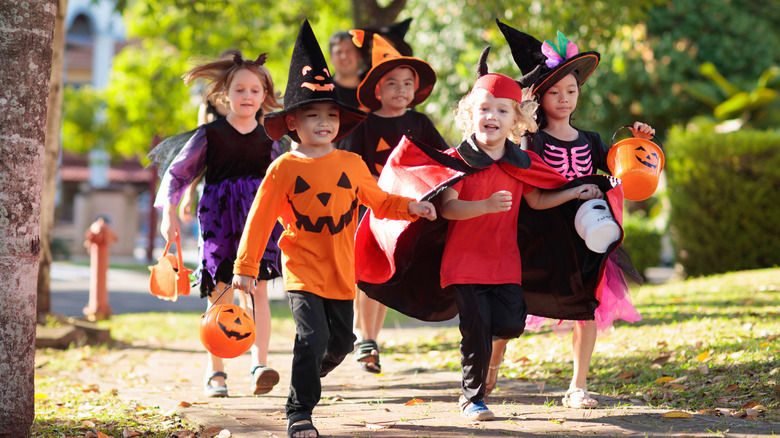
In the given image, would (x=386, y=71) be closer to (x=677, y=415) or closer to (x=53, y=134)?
(x=677, y=415)

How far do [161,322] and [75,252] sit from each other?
987 inches

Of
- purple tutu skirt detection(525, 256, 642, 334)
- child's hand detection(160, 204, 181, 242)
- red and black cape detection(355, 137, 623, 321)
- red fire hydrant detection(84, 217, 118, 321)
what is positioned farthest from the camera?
red fire hydrant detection(84, 217, 118, 321)

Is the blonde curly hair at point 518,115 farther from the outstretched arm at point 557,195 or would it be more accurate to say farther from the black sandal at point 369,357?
the black sandal at point 369,357

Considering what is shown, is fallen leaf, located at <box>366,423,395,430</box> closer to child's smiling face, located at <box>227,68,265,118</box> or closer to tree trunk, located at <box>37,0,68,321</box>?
child's smiling face, located at <box>227,68,265,118</box>

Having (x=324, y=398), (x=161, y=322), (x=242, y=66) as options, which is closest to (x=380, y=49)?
(x=242, y=66)

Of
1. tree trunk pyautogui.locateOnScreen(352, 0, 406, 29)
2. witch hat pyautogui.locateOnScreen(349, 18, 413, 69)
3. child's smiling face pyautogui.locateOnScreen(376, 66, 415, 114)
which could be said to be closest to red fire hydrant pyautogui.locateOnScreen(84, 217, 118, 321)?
tree trunk pyautogui.locateOnScreen(352, 0, 406, 29)

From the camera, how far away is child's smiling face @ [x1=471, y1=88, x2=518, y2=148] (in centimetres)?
416

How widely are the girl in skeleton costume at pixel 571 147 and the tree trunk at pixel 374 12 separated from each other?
5.91m

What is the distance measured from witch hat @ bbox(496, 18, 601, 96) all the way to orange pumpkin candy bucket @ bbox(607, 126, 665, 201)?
56cm

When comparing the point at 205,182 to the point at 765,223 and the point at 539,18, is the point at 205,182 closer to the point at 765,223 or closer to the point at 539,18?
the point at 539,18

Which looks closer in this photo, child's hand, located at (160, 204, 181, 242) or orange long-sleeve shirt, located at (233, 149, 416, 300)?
orange long-sleeve shirt, located at (233, 149, 416, 300)

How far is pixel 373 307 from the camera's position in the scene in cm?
600

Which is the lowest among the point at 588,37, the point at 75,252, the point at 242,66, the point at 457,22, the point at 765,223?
the point at 75,252

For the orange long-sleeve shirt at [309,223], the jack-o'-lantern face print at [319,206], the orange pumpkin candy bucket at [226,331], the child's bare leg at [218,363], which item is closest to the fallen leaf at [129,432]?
the orange pumpkin candy bucket at [226,331]
